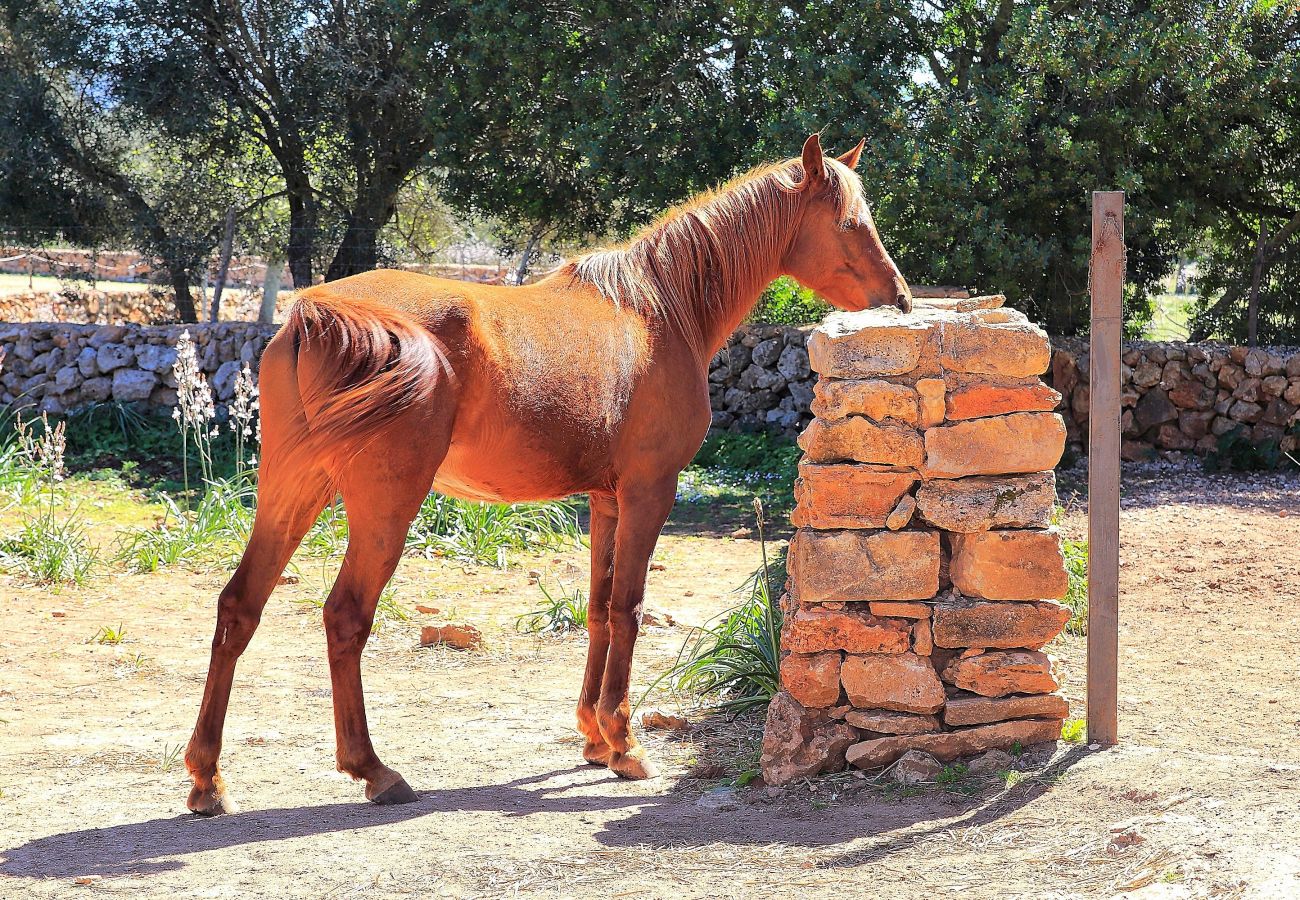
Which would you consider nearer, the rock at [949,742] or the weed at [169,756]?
the rock at [949,742]

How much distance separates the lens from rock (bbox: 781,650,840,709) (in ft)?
13.5

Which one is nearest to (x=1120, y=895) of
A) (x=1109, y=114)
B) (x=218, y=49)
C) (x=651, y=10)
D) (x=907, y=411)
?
(x=907, y=411)

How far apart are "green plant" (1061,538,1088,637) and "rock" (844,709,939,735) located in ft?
6.37

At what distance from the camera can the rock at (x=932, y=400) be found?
410 cm

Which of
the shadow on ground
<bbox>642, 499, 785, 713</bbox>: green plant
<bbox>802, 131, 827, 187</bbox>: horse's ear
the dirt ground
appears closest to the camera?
the dirt ground

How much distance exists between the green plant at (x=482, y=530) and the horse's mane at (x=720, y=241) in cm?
369

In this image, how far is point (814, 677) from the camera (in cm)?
413

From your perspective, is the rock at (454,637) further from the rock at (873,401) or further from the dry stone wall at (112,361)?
the dry stone wall at (112,361)

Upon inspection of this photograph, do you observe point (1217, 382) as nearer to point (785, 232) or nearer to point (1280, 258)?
point (1280, 258)

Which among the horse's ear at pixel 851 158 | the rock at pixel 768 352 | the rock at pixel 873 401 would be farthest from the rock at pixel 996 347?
the rock at pixel 768 352

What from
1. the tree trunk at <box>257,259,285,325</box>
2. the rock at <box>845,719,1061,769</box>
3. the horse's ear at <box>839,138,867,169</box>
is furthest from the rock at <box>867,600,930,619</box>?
the tree trunk at <box>257,259,285,325</box>

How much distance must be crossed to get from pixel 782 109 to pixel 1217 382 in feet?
16.0

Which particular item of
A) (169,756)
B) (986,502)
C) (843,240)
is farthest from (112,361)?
Result: (986,502)

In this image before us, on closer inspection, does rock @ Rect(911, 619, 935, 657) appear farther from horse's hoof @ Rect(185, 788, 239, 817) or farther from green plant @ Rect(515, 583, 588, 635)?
green plant @ Rect(515, 583, 588, 635)
